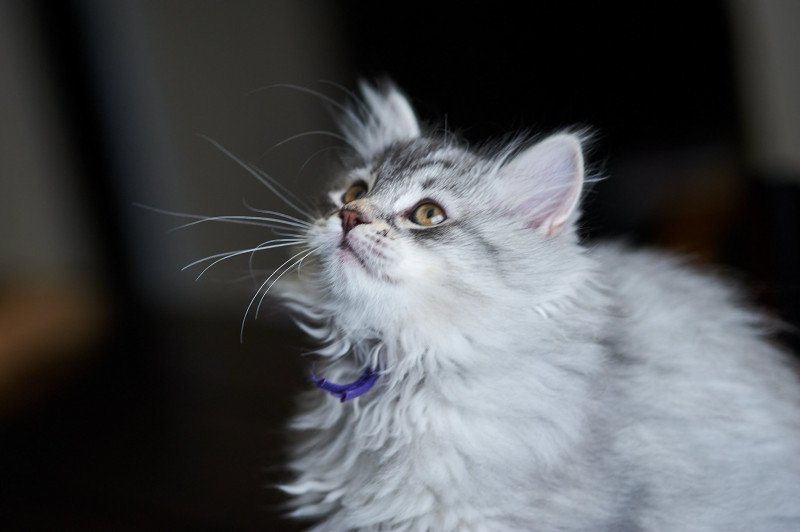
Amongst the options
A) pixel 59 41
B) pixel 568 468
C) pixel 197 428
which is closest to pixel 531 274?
pixel 568 468

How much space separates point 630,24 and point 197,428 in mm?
1586

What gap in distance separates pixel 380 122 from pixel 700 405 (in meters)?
0.65

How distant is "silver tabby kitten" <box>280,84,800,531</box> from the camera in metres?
0.97

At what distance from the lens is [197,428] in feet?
6.37

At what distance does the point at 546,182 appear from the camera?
1.05 m

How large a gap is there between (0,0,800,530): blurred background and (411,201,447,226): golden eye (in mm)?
201

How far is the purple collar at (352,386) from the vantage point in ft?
3.37

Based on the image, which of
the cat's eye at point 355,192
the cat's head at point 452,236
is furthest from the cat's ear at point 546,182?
the cat's eye at point 355,192

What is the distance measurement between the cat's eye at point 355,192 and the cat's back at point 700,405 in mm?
337

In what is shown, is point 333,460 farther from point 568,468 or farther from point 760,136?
point 760,136

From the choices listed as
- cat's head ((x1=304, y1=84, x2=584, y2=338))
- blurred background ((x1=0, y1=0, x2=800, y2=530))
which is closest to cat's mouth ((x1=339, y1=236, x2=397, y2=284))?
cat's head ((x1=304, y1=84, x2=584, y2=338))

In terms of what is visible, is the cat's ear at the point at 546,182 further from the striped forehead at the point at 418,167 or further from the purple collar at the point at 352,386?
the purple collar at the point at 352,386

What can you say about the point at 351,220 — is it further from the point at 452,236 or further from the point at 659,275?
the point at 659,275

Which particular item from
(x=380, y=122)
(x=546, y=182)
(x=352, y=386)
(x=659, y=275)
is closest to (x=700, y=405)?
(x=659, y=275)
